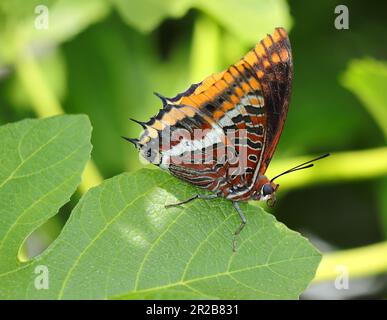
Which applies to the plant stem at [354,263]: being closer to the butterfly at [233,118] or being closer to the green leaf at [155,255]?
the butterfly at [233,118]

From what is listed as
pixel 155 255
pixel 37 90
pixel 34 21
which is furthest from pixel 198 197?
pixel 34 21

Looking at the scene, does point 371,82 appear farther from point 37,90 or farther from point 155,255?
point 155,255

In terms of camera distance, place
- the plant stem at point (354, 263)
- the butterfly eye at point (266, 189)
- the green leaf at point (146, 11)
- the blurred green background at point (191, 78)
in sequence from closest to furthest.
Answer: the butterfly eye at point (266, 189) < the plant stem at point (354, 263) < the green leaf at point (146, 11) < the blurred green background at point (191, 78)

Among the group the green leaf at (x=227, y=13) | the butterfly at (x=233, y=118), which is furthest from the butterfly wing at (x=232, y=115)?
the green leaf at (x=227, y=13)

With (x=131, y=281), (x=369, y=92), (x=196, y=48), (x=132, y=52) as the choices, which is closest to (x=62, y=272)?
(x=131, y=281)

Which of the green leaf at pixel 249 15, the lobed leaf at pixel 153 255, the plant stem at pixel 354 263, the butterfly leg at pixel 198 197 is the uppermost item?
the green leaf at pixel 249 15

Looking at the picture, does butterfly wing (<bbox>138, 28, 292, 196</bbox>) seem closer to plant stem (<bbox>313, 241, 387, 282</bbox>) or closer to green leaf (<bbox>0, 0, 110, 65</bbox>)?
plant stem (<bbox>313, 241, 387, 282</bbox>)

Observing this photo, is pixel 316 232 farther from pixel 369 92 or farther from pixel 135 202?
pixel 135 202
